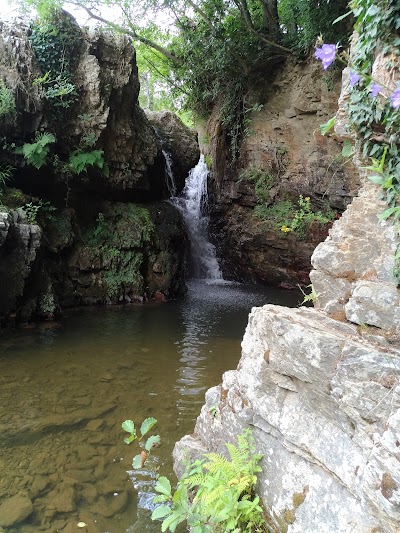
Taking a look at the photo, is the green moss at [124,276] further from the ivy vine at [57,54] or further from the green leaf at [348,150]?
the green leaf at [348,150]

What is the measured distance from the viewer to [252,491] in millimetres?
2541

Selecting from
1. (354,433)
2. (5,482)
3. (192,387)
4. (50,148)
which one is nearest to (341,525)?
(354,433)

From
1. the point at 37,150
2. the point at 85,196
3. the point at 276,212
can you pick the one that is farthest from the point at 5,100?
the point at 276,212

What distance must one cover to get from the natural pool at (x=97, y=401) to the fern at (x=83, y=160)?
3.47 metres

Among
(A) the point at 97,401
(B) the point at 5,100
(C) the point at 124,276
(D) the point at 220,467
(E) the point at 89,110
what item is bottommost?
(A) the point at 97,401

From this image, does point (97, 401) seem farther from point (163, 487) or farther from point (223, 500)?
point (223, 500)

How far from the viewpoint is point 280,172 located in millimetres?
12547

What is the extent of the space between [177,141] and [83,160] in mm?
4298

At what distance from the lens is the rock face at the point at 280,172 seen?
1145 cm

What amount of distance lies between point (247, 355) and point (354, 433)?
3.11ft

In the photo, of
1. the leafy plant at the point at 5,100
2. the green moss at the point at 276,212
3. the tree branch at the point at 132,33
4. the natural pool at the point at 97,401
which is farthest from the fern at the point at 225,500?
the tree branch at the point at 132,33

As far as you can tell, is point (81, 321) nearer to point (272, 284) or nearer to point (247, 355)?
point (247, 355)

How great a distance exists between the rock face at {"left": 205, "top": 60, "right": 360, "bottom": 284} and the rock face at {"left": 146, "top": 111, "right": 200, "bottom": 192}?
141cm

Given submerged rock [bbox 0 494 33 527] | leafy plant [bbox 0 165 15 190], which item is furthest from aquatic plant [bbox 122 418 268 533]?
leafy plant [bbox 0 165 15 190]
